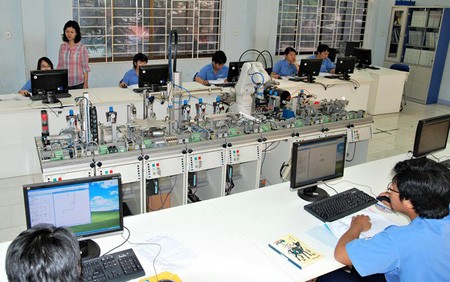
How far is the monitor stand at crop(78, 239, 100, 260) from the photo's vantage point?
6.59ft

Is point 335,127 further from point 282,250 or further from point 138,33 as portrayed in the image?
point 138,33

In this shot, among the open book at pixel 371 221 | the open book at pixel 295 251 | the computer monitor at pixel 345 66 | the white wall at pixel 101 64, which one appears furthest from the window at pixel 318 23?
the open book at pixel 295 251

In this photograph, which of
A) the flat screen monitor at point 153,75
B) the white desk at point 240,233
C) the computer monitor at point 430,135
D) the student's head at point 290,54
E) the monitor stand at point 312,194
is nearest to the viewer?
the white desk at point 240,233

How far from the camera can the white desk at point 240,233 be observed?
77.4 inches

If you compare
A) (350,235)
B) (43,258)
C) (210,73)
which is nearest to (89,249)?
(43,258)

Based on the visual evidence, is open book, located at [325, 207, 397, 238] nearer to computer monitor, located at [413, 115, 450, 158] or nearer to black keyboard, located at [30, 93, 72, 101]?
computer monitor, located at [413, 115, 450, 158]

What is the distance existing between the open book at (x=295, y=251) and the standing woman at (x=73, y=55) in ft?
12.7

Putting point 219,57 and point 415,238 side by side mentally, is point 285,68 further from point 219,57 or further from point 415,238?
point 415,238

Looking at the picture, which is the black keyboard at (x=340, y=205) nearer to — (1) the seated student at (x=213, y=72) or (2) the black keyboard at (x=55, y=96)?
(2) the black keyboard at (x=55, y=96)

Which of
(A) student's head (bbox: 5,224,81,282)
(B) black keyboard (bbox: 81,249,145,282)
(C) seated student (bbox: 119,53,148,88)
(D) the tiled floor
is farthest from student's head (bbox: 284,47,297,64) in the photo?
(A) student's head (bbox: 5,224,81,282)

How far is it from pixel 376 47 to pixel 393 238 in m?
7.98

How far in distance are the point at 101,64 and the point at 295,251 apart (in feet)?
17.2

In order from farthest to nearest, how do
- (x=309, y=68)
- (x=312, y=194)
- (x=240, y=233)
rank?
(x=309, y=68) < (x=312, y=194) < (x=240, y=233)

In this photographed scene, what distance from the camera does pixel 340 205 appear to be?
2.56m
